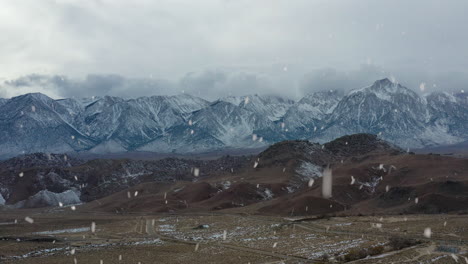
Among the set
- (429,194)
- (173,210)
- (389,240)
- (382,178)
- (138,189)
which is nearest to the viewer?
(389,240)

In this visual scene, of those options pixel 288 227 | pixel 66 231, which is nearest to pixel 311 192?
pixel 288 227

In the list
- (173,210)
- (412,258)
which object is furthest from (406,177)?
(412,258)

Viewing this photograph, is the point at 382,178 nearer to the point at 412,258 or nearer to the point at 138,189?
the point at 138,189

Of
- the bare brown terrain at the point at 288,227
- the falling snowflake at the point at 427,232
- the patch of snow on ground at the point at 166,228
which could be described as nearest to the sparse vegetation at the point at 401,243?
the bare brown terrain at the point at 288,227

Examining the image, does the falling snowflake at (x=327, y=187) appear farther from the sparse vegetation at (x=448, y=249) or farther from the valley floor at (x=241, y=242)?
the sparse vegetation at (x=448, y=249)

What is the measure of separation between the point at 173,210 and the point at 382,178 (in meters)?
66.2

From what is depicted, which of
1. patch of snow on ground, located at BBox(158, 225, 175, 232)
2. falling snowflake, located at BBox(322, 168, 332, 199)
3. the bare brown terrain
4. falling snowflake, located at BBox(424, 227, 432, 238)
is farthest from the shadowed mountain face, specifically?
falling snowflake, located at BBox(424, 227, 432, 238)

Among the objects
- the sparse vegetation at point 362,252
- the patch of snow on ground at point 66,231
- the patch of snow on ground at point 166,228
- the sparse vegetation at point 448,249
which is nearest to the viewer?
the sparse vegetation at point 362,252

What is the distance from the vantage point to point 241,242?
6412cm

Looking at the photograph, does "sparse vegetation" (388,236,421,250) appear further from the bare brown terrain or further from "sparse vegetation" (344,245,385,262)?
"sparse vegetation" (344,245,385,262)

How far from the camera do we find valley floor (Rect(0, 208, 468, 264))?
163 ft

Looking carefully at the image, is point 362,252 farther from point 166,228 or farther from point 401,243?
point 166,228

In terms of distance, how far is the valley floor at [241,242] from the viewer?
49781 mm

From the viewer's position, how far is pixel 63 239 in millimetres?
74750
